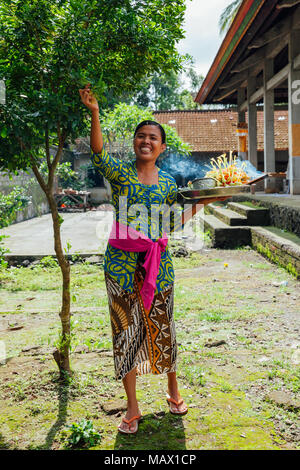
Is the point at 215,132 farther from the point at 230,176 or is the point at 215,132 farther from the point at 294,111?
the point at 230,176

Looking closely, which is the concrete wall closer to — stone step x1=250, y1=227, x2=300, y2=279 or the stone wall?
the stone wall

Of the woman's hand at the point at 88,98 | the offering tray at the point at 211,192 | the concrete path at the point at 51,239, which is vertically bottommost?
the concrete path at the point at 51,239

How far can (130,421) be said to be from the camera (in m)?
2.43

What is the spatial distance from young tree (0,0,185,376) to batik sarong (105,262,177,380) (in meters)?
0.58

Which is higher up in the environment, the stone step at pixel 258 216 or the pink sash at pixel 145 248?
the pink sash at pixel 145 248

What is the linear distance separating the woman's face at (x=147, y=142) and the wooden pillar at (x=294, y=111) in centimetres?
741

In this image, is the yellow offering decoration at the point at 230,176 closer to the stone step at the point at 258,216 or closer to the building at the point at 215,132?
the stone step at the point at 258,216

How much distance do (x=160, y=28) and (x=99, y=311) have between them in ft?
9.78

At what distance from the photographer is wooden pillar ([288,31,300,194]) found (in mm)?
8891

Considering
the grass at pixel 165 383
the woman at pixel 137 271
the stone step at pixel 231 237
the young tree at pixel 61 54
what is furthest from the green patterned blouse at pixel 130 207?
the stone step at pixel 231 237

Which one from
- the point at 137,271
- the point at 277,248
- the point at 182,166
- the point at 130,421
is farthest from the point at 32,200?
the point at 130,421

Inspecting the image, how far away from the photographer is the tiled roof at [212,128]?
66.4 feet
